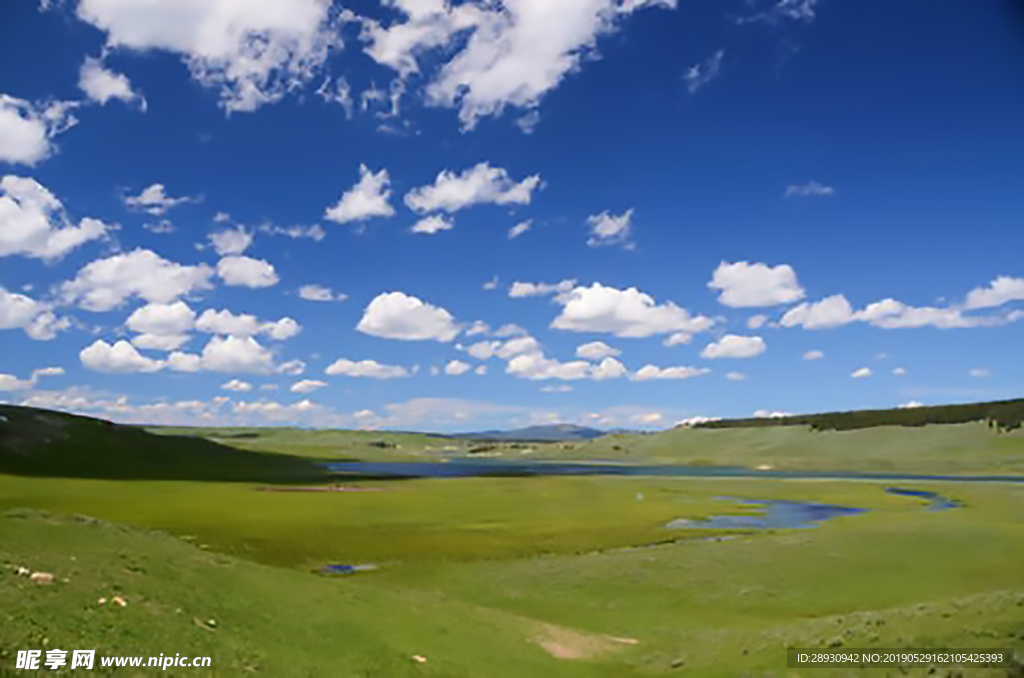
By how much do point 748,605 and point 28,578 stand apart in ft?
100

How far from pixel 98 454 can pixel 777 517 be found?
12869 centimetres

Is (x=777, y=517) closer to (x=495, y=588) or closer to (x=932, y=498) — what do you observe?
(x=932, y=498)

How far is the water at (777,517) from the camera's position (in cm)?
6525

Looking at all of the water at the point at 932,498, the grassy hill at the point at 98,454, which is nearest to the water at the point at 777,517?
the water at the point at 932,498

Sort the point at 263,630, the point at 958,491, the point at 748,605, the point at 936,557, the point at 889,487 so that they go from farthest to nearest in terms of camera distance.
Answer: the point at 889,487, the point at 958,491, the point at 936,557, the point at 748,605, the point at 263,630

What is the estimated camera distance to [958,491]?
104438mm

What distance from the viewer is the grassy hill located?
119062mm

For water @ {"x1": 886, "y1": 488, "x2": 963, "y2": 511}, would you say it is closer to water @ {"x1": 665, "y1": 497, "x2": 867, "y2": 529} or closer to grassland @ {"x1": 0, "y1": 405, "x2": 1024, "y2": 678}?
grassland @ {"x1": 0, "y1": 405, "x2": 1024, "y2": 678}

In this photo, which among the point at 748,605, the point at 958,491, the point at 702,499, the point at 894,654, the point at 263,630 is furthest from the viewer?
the point at 958,491

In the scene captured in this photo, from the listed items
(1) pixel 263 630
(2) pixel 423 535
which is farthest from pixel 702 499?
(1) pixel 263 630

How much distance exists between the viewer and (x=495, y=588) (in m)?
37.9

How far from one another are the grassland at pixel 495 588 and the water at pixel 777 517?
326 centimetres

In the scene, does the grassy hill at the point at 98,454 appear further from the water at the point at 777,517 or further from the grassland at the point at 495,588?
the water at the point at 777,517

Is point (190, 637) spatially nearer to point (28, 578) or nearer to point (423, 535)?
point (28, 578)
